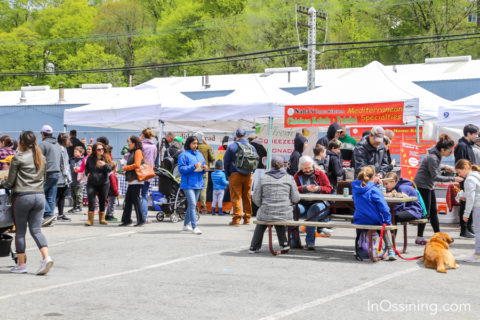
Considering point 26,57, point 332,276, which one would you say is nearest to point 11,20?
point 26,57

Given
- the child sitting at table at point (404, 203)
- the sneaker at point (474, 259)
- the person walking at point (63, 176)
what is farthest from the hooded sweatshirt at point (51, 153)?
the sneaker at point (474, 259)

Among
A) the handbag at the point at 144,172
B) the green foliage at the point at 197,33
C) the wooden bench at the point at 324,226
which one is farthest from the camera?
the green foliage at the point at 197,33

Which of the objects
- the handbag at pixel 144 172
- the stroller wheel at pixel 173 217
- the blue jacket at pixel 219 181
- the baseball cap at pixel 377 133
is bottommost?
the stroller wheel at pixel 173 217

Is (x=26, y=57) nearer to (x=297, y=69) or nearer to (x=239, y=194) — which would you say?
(x=297, y=69)

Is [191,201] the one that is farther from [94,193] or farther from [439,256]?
[439,256]

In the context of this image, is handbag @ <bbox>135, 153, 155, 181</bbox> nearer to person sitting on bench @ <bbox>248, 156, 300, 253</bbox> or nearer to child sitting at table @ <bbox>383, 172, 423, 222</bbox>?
person sitting on bench @ <bbox>248, 156, 300, 253</bbox>

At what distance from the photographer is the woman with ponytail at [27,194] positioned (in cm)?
868

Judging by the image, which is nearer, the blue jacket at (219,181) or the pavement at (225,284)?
the pavement at (225,284)

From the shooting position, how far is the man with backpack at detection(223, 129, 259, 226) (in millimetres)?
14055

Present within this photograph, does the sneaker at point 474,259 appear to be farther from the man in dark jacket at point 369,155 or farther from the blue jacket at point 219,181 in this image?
the blue jacket at point 219,181

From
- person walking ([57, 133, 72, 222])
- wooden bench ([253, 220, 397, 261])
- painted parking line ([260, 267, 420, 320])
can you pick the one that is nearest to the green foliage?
person walking ([57, 133, 72, 222])

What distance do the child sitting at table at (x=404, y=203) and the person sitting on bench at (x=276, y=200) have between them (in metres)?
1.44

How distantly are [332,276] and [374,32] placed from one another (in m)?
60.2

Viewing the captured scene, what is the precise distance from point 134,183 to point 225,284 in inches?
260
